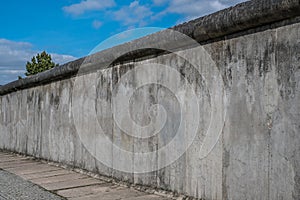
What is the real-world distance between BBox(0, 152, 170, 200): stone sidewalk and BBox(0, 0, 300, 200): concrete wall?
212mm

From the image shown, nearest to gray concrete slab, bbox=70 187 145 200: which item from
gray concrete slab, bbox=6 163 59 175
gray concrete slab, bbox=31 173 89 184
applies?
gray concrete slab, bbox=31 173 89 184

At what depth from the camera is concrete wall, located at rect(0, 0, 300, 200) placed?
2.96 m

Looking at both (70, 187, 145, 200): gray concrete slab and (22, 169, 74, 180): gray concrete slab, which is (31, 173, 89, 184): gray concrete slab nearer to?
(22, 169, 74, 180): gray concrete slab

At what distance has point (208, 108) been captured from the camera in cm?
371

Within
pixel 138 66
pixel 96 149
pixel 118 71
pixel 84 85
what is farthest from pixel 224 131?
pixel 84 85

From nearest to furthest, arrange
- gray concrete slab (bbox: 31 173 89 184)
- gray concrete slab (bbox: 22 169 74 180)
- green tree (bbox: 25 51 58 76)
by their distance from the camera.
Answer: gray concrete slab (bbox: 31 173 89 184) → gray concrete slab (bbox: 22 169 74 180) → green tree (bbox: 25 51 58 76)

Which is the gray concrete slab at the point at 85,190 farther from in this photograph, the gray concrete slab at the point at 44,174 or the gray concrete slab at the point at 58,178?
the gray concrete slab at the point at 44,174

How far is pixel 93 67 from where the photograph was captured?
575cm

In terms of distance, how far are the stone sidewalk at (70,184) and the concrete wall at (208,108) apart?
0.69ft

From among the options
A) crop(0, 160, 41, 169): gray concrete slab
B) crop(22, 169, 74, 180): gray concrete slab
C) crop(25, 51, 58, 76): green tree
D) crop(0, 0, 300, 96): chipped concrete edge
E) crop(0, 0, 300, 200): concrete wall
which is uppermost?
crop(25, 51, 58, 76): green tree

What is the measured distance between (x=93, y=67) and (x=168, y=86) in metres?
1.83

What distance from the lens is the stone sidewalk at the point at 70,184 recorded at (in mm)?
4289

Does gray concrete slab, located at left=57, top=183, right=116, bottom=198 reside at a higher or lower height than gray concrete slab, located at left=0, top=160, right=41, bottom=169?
higher

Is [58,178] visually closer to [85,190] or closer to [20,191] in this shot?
[20,191]
